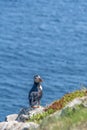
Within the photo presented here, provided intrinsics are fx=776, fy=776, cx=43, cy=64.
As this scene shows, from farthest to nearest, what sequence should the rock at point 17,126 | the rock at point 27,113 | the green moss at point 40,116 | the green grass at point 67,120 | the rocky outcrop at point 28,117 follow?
the rock at point 27,113 < the green moss at point 40,116 < the rock at point 17,126 < the rocky outcrop at point 28,117 < the green grass at point 67,120

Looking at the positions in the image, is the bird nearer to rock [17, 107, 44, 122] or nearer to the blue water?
rock [17, 107, 44, 122]

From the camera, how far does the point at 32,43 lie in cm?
10138

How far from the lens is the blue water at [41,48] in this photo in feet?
269

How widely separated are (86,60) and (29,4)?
42.5 meters

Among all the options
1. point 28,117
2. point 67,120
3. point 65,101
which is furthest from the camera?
point 65,101

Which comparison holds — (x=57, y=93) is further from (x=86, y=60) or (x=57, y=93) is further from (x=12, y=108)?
(x=86, y=60)

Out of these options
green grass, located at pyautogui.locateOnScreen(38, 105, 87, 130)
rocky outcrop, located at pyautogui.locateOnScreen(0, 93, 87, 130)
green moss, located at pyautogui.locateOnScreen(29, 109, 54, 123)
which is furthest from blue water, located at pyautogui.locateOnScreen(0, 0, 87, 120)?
green grass, located at pyautogui.locateOnScreen(38, 105, 87, 130)

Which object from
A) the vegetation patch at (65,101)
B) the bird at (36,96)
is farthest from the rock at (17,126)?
the bird at (36,96)

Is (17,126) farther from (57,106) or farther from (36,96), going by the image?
(36,96)

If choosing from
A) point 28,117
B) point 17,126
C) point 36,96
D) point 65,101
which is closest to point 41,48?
point 36,96

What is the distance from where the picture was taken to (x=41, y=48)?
98375 mm

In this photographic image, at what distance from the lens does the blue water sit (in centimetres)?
8206

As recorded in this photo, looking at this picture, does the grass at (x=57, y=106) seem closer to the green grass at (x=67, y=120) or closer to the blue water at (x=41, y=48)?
the green grass at (x=67, y=120)

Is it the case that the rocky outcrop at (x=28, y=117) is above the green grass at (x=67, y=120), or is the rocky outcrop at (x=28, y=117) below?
above
